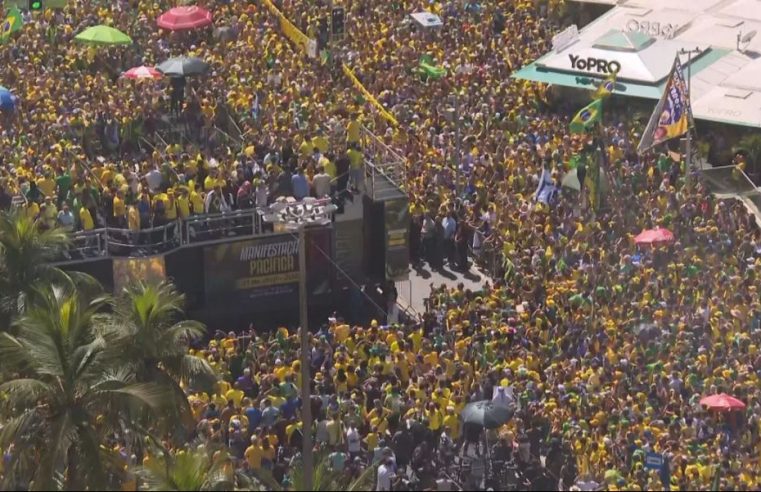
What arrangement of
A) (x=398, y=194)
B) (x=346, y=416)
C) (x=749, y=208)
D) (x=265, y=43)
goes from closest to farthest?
(x=346, y=416), (x=398, y=194), (x=749, y=208), (x=265, y=43)

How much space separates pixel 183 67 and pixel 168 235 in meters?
7.36

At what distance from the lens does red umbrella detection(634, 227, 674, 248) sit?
4134 cm

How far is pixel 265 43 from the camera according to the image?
51281mm

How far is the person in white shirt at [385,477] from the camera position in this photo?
1297 inches

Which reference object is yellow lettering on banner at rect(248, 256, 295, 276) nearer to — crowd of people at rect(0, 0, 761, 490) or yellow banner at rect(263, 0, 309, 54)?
crowd of people at rect(0, 0, 761, 490)

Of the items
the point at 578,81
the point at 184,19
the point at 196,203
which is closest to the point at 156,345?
the point at 196,203

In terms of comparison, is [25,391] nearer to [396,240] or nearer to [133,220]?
[133,220]

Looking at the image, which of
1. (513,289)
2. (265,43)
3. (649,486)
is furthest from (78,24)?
(649,486)

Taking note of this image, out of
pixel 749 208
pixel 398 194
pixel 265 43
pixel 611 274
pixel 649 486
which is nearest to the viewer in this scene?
pixel 649 486

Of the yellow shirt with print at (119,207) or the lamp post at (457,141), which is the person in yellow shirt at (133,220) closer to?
the yellow shirt with print at (119,207)

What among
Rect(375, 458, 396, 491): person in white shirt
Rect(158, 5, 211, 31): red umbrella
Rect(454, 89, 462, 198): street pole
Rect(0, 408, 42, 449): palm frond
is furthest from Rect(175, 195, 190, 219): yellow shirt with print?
Rect(0, 408, 42, 449): palm frond

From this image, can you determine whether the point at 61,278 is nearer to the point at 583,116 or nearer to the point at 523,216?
the point at 523,216

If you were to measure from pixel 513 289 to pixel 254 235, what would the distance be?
15.8ft

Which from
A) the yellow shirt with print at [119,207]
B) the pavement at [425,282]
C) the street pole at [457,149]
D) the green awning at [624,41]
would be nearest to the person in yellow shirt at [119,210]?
the yellow shirt with print at [119,207]
